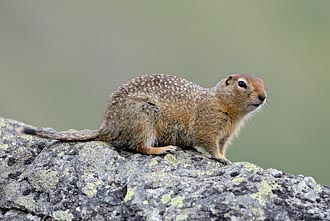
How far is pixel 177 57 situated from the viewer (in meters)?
62.4

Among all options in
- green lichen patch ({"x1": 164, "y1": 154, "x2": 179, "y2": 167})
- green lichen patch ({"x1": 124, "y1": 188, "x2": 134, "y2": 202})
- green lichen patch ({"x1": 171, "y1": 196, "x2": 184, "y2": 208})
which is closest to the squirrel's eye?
green lichen patch ({"x1": 164, "y1": 154, "x2": 179, "y2": 167})

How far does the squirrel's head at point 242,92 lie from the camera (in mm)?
11812

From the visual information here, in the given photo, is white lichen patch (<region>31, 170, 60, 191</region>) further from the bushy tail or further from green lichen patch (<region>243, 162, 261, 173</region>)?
green lichen patch (<region>243, 162, 261, 173</region>)

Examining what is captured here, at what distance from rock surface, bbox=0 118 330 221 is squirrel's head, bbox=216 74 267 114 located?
146cm

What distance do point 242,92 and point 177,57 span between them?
50.6 m

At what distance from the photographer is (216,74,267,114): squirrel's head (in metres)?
11.8

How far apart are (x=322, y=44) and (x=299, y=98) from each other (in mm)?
21652

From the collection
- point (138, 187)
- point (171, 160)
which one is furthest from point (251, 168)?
point (171, 160)

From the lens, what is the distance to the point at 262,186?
28.9ft

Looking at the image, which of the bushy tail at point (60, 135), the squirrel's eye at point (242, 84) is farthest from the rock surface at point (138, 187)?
the squirrel's eye at point (242, 84)

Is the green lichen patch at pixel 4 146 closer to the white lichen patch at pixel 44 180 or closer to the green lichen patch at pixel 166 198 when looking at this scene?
the white lichen patch at pixel 44 180

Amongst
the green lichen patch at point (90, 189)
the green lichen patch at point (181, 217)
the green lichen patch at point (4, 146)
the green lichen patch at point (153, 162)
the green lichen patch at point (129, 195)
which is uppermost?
the green lichen patch at point (153, 162)

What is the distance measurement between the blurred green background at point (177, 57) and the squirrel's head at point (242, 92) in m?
20.8

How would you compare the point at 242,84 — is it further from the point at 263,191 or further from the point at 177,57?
the point at 177,57
